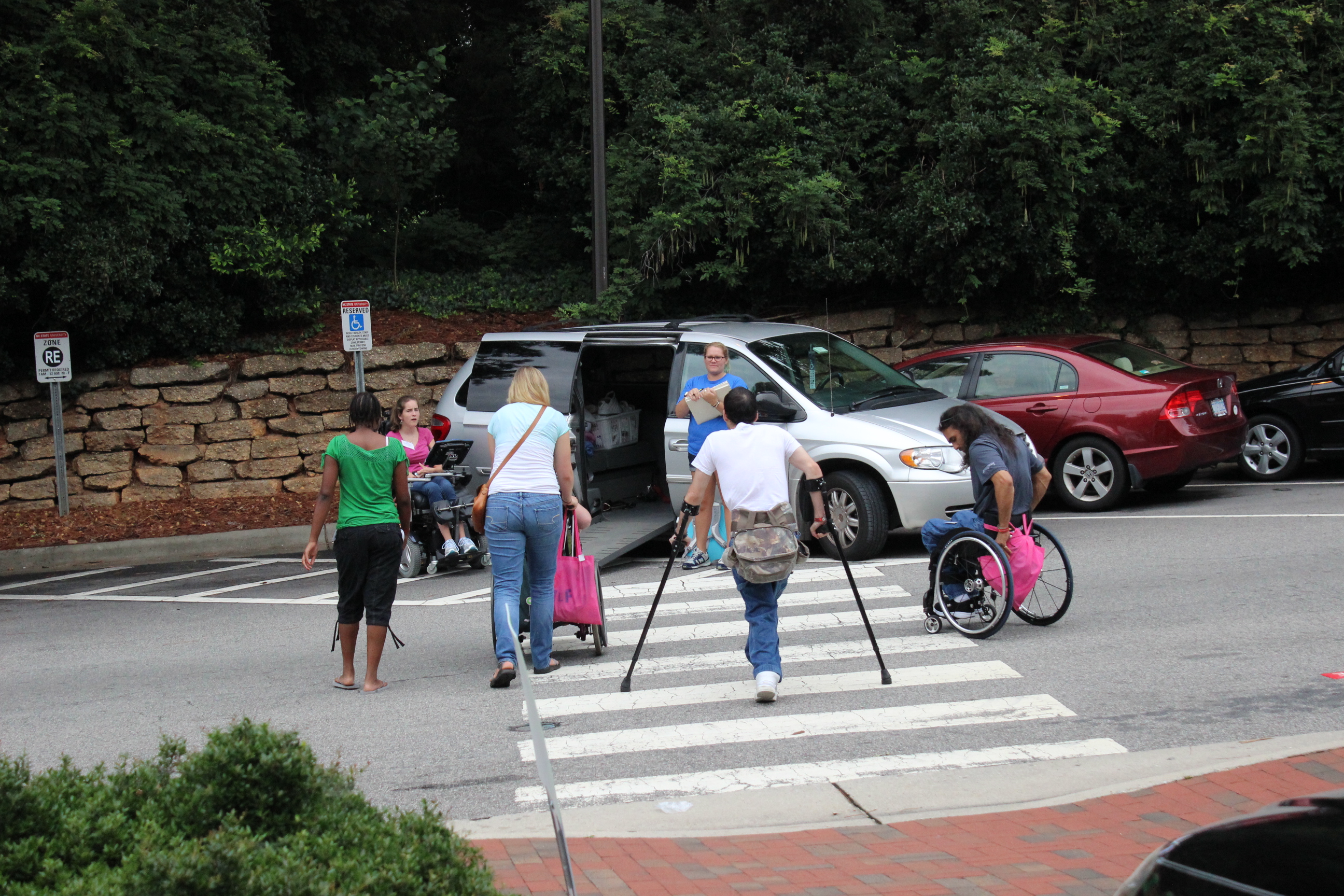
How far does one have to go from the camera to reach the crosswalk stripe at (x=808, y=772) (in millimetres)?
5461

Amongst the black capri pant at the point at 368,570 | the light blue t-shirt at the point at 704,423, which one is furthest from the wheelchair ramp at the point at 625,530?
the black capri pant at the point at 368,570

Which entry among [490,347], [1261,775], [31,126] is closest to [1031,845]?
[1261,775]

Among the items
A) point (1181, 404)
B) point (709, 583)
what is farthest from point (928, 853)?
point (1181, 404)

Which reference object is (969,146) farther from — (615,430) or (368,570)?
(368,570)

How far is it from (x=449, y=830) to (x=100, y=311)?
45.1ft

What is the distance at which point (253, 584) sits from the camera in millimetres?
11633

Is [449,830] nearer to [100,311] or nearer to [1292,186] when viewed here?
[100,311]

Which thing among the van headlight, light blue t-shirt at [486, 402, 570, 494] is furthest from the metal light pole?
light blue t-shirt at [486, 402, 570, 494]

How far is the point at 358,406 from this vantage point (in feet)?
24.5

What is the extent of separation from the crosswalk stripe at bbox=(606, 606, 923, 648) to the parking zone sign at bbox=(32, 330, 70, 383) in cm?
917

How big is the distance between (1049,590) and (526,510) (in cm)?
366

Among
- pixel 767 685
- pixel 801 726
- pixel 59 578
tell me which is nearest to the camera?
pixel 801 726

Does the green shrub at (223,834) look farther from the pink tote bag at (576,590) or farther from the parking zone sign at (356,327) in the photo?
the parking zone sign at (356,327)

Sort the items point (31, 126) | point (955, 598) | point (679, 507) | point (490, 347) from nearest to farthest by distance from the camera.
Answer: point (955, 598) < point (679, 507) < point (490, 347) < point (31, 126)
